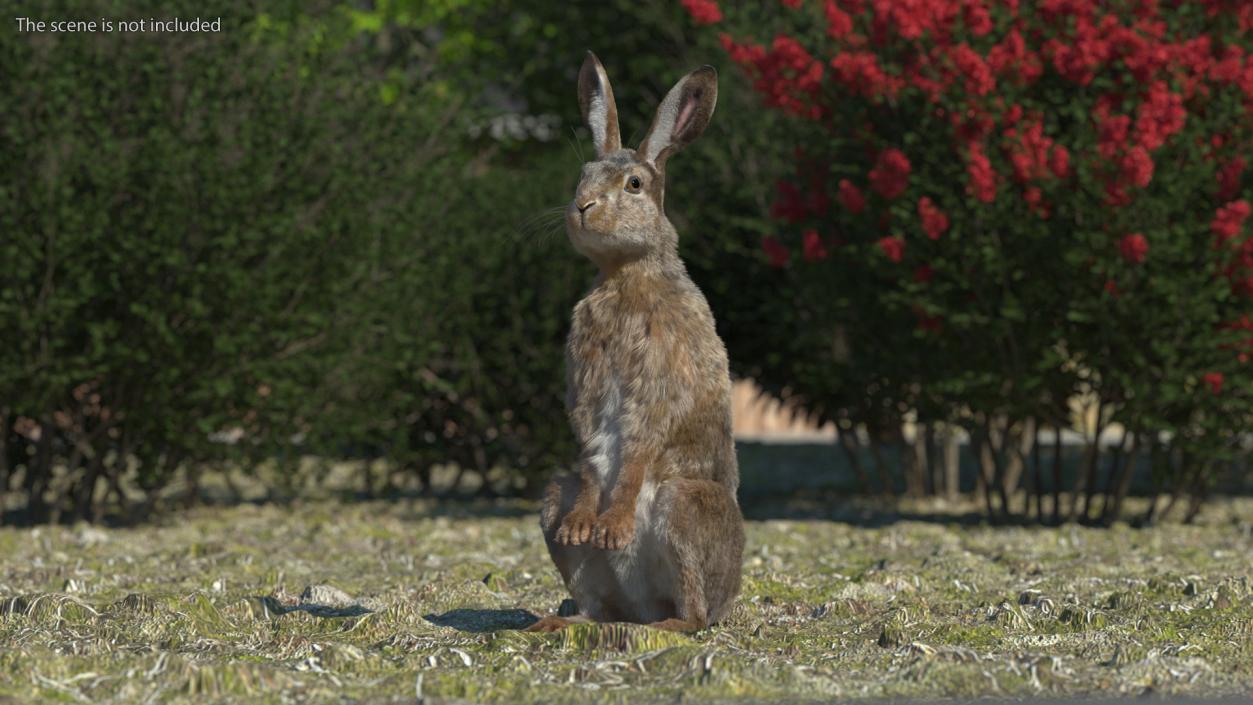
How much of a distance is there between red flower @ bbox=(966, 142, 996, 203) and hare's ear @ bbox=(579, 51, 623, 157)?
5.20 meters

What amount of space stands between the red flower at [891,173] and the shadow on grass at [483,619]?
5404 millimetres

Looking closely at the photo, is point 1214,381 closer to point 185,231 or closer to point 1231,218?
point 1231,218

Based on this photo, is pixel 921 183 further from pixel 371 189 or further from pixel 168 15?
pixel 168 15

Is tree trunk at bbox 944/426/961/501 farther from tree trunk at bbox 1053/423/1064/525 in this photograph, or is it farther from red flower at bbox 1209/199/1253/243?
red flower at bbox 1209/199/1253/243

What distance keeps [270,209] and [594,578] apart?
6.51 m

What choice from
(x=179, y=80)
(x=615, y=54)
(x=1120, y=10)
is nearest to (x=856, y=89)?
(x=1120, y=10)

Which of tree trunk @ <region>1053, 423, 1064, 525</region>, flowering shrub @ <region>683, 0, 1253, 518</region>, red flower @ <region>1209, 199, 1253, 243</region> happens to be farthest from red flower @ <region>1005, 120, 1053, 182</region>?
tree trunk @ <region>1053, 423, 1064, 525</region>

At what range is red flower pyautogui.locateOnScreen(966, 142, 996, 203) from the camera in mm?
12297

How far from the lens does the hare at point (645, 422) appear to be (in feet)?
23.7

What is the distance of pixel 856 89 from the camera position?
43.3 feet

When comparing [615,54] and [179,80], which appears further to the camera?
[615,54]

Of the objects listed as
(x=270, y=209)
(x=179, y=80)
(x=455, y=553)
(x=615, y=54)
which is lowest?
(x=455, y=553)

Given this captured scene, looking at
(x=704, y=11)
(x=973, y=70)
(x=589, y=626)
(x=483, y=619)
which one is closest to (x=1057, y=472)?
(x=973, y=70)

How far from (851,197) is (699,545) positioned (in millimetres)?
6276
